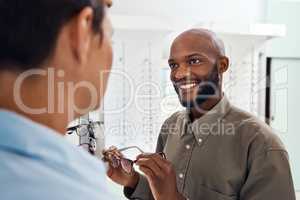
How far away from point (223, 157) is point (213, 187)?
0.07 metres

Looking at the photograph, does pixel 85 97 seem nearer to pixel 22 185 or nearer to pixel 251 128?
pixel 22 185

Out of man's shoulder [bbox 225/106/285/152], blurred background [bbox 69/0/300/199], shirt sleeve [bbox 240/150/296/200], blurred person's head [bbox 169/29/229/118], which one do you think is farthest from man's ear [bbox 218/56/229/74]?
blurred background [bbox 69/0/300/199]

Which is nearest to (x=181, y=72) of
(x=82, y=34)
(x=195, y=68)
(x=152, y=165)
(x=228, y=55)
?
(x=195, y=68)

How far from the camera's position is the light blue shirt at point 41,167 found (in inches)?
8.5

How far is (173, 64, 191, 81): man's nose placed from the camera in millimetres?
777

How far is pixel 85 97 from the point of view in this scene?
0.99 feet

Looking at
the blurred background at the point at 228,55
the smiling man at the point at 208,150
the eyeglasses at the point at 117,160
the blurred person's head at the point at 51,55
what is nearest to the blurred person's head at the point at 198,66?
the smiling man at the point at 208,150

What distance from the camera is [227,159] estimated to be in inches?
27.6

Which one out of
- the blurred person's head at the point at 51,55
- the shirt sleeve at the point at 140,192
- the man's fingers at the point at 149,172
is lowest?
the shirt sleeve at the point at 140,192

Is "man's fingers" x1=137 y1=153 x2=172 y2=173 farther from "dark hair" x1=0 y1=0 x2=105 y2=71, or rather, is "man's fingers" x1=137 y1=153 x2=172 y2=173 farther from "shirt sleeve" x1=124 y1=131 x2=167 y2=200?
"dark hair" x1=0 y1=0 x2=105 y2=71

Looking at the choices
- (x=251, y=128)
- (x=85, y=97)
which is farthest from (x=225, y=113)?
(x=85, y=97)

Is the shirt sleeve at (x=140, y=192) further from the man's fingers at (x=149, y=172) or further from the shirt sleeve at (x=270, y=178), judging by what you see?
the shirt sleeve at (x=270, y=178)

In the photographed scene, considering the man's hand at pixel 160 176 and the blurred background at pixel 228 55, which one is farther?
the blurred background at pixel 228 55

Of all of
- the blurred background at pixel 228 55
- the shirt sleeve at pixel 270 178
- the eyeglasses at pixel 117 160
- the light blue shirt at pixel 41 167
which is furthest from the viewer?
the blurred background at pixel 228 55
